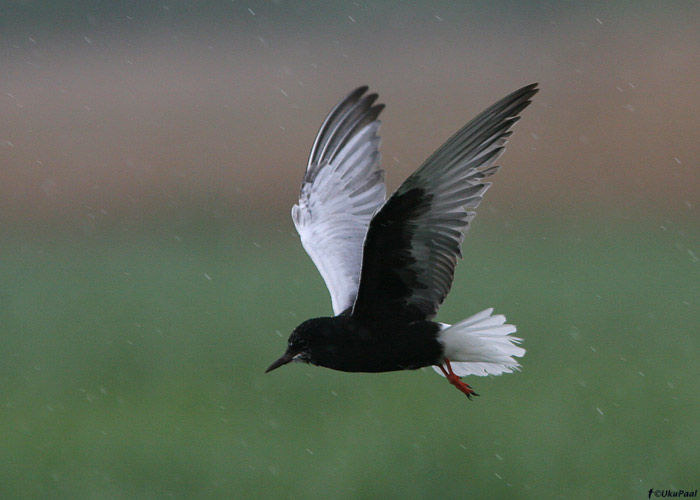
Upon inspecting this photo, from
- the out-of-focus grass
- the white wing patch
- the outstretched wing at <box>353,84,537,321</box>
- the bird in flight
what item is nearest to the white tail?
the bird in flight

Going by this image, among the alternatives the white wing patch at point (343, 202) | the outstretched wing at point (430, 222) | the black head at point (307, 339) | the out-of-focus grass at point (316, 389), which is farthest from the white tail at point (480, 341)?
the out-of-focus grass at point (316, 389)

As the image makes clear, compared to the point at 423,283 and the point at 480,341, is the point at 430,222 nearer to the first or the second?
the point at 423,283

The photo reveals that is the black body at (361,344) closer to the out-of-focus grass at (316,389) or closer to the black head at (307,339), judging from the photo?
the black head at (307,339)

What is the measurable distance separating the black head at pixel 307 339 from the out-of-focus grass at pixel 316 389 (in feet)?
13.1

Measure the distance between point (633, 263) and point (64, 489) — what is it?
9.78 meters

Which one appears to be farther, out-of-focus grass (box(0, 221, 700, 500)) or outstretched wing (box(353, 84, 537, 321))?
out-of-focus grass (box(0, 221, 700, 500))

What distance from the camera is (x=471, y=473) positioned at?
9195 millimetres

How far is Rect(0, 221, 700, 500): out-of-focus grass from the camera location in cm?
934

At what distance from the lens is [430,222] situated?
5.27 meters

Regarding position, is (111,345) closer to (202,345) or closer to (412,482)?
(202,345)

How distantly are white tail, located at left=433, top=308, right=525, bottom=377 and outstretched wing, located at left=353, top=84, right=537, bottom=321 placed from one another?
0.21 metres

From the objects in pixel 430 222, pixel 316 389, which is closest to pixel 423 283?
pixel 430 222

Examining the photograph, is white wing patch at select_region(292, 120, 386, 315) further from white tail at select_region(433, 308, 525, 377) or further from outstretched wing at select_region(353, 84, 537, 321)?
white tail at select_region(433, 308, 525, 377)

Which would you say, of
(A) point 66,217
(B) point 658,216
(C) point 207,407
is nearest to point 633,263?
(B) point 658,216
